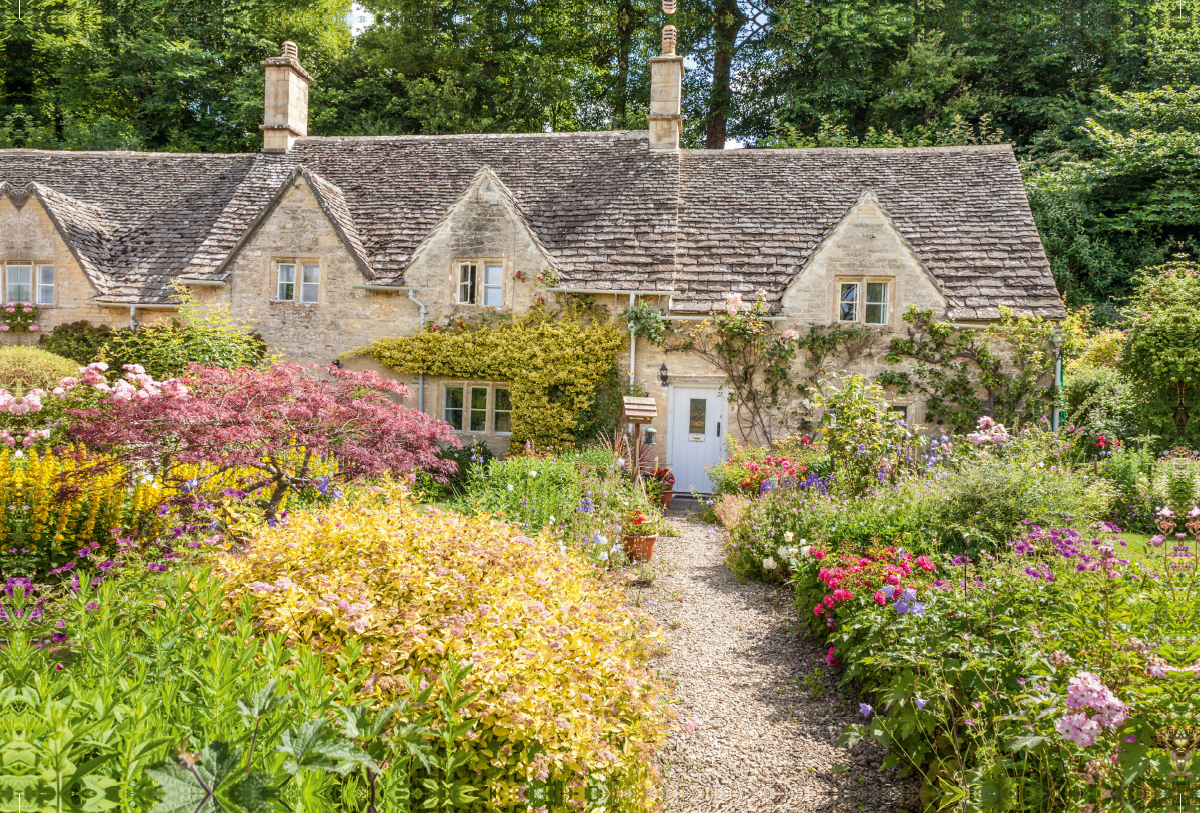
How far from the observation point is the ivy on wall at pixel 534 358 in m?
14.0

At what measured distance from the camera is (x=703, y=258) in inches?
591

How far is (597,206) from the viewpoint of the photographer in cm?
1591

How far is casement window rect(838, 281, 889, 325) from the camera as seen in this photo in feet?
46.4

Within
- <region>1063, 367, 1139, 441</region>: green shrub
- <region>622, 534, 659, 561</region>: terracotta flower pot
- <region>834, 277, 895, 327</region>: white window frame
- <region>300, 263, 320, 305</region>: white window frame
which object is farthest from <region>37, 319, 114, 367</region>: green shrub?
<region>1063, 367, 1139, 441</region>: green shrub

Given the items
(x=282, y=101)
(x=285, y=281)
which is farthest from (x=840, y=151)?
(x=282, y=101)

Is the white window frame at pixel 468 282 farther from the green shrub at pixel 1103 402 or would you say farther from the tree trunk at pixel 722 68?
the tree trunk at pixel 722 68

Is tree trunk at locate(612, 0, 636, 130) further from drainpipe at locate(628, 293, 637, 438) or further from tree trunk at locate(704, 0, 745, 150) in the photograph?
drainpipe at locate(628, 293, 637, 438)

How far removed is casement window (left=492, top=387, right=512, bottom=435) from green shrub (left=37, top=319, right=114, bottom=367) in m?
8.71

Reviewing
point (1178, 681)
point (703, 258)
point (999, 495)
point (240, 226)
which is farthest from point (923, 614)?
point (240, 226)

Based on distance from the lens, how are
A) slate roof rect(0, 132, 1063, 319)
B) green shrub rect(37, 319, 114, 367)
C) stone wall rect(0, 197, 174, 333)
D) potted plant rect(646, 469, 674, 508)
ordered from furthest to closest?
stone wall rect(0, 197, 174, 333), green shrub rect(37, 319, 114, 367), slate roof rect(0, 132, 1063, 319), potted plant rect(646, 469, 674, 508)

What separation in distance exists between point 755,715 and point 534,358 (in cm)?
987

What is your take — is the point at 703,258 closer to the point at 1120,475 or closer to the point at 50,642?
the point at 1120,475

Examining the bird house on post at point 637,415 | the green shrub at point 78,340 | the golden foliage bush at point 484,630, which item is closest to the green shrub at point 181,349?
the green shrub at point 78,340

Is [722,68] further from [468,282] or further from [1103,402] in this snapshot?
[1103,402]
